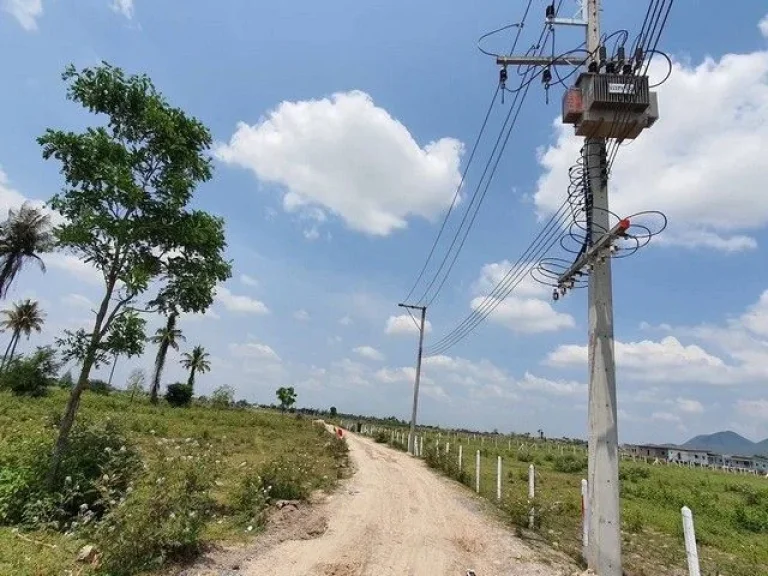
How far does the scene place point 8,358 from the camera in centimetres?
5016

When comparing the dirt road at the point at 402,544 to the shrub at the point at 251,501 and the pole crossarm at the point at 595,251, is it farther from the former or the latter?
the pole crossarm at the point at 595,251

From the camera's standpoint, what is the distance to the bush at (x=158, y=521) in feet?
23.5

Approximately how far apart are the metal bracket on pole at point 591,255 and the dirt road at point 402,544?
196 inches

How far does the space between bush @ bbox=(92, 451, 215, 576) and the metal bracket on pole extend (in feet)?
24.2

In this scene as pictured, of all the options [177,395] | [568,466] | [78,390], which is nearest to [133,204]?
[78,390]

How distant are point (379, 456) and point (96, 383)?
176 feet

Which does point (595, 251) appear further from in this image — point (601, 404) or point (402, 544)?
point (402, 544)

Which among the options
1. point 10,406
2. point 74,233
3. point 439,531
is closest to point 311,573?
point 439,531

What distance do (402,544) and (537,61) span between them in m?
10.0

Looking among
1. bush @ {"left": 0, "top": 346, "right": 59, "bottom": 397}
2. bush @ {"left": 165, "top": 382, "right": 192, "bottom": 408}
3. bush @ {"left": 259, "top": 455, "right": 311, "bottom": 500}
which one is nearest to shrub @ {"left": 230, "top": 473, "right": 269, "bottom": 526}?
bush @ {"left": 259, "top": 455, "right": 311, "bottom": 500}

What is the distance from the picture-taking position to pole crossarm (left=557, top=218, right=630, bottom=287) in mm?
7562

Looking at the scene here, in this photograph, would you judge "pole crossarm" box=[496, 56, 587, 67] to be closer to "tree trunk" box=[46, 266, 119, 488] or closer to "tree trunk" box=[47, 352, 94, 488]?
"tree trunk" box=[46, 266, 119, 488]

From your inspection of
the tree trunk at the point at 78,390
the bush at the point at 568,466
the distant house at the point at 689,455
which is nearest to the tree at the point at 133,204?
the tree trunk at the point at 78,390

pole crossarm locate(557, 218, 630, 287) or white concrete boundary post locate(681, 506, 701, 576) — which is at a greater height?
pole crossarm locate(557, 218, 630, 287)
